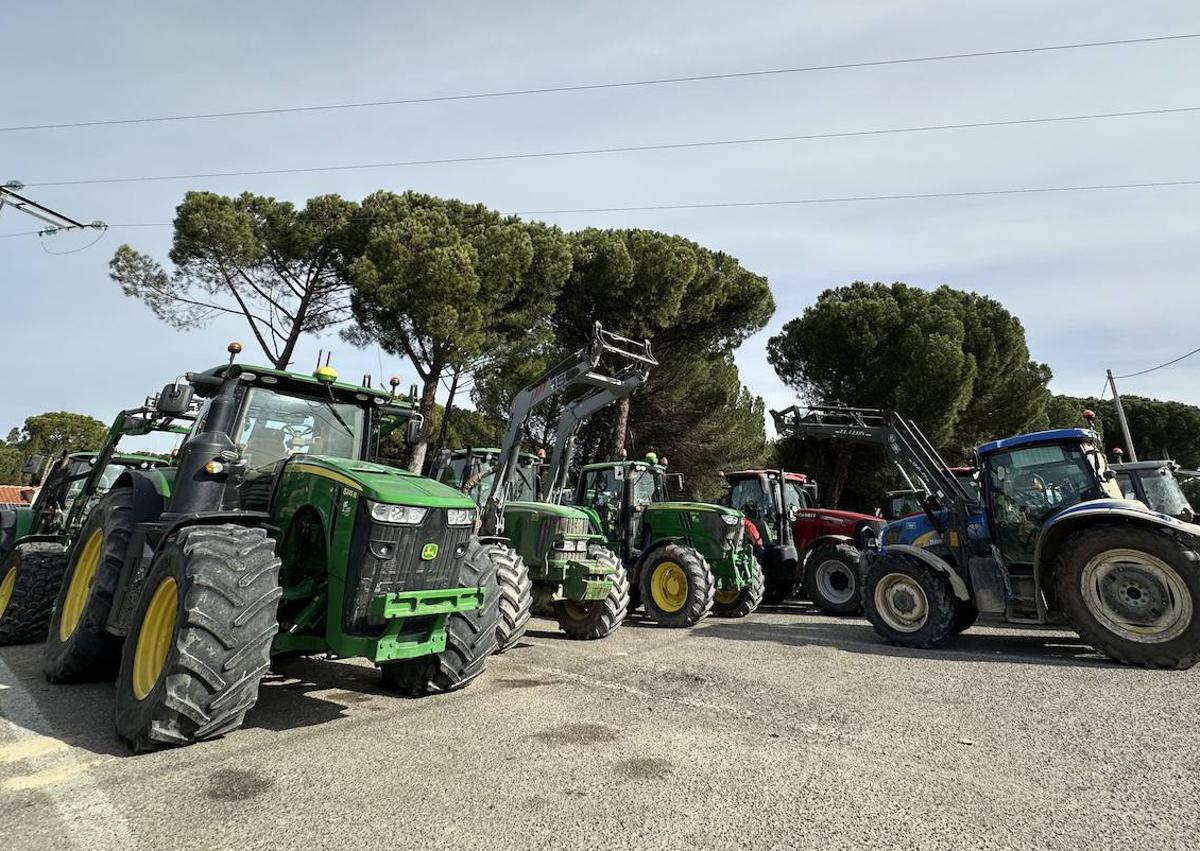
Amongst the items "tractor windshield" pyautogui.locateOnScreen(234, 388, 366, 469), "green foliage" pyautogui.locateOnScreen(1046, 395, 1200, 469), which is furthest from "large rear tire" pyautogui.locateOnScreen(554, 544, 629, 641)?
"green foliage" pyautogui.locateOnScreen(1046, 395, 1200, 469)

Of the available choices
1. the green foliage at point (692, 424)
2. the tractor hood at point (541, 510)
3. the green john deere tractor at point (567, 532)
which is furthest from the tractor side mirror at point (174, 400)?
the green foliage at point (692, 424)

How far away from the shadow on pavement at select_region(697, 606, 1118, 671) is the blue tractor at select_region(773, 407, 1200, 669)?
260 millimetres

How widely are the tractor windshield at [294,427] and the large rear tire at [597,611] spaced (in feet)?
10.5

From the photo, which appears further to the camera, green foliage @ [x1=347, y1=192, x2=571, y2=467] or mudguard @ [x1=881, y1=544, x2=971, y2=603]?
green foliage @ [x1=347, y1=192, x2=571, y2=467]

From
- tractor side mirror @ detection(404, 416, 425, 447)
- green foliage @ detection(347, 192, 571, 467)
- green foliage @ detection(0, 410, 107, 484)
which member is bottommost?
green foliage @ detection(0, 410, 107, 484)

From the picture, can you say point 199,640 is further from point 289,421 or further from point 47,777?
point 289,421

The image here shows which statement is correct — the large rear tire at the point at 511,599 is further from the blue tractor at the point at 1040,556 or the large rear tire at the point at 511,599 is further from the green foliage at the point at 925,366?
the green foliage at the point at 925,366

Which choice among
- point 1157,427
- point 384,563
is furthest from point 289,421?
point 1157,427

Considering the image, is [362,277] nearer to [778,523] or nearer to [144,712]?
[778,523]

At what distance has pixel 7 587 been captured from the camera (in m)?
6.44

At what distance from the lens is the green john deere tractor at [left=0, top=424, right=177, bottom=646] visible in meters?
6.16

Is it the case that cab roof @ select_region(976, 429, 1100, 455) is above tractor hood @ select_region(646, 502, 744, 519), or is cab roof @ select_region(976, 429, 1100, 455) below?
above

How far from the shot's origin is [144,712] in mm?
3346

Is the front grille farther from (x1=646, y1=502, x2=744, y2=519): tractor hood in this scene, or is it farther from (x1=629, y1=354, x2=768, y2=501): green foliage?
(x1=629, y1=354, x2=768, y2=501): green foliage
